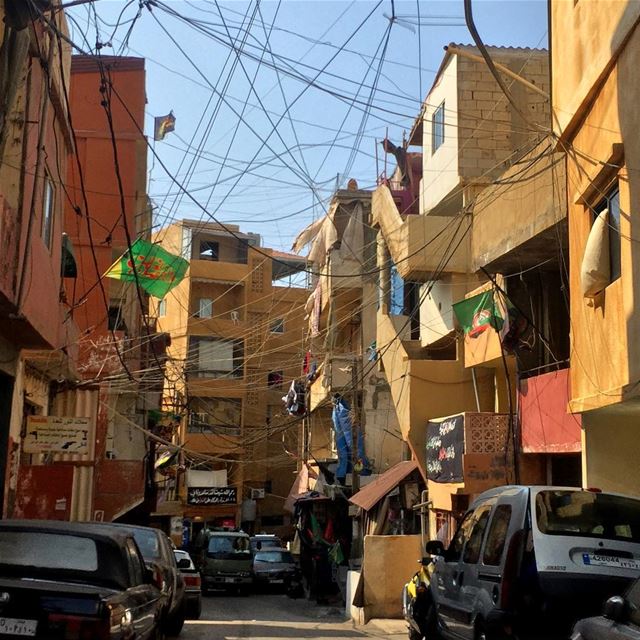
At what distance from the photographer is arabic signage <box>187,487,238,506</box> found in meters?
43.6

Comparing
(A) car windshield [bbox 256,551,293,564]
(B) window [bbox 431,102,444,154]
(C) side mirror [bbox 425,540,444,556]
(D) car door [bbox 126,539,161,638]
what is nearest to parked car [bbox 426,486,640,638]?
(C) side mirror [bbox 425,540,444,556]

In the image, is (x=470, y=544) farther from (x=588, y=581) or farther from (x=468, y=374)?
(x=468, y=374)

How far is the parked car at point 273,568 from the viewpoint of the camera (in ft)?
103

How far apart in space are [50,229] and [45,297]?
177 cm

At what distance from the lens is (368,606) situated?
17.1 meters

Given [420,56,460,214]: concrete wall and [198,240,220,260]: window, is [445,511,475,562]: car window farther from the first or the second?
[198,240,220,260]: window

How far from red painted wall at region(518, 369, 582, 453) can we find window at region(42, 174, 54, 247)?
8321mm

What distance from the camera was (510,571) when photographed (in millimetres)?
7016

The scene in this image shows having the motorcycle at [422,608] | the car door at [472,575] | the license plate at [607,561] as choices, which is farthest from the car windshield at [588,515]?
the motorcycle at [422,608]

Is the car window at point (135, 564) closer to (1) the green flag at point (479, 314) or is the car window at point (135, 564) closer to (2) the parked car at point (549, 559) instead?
(2) the parked car at point (549, 559)

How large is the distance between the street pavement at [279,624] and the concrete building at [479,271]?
2845mm

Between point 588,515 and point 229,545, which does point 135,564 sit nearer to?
point 588,515

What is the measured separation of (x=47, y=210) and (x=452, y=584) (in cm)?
897

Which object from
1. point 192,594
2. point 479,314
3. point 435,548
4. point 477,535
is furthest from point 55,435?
point 477,535
